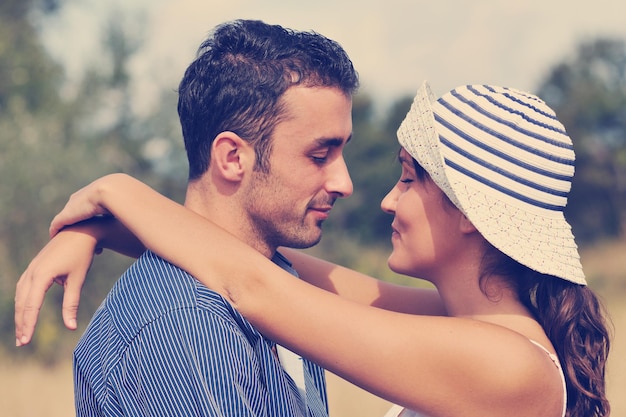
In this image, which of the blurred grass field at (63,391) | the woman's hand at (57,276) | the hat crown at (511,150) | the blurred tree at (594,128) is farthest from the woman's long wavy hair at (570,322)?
the blurred tree at (594,128)

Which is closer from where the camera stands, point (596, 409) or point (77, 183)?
point (596, 409)

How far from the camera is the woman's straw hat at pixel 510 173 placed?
3.10 meters

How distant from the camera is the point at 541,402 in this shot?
9.81 feet

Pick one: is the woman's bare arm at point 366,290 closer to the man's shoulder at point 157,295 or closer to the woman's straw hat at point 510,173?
the woman's straw hat at point 510,173

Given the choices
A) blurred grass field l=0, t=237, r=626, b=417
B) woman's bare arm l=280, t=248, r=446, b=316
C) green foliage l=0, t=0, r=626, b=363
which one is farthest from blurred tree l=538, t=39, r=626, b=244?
woman's bare arm l=280, t=248, r=446, b=316

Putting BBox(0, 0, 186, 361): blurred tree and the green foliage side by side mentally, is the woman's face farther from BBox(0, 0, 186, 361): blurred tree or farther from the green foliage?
BBox(0, 0, 186, 361): blurred tree

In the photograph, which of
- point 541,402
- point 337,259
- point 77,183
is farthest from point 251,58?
point 337,259

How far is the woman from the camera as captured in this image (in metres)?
2.94

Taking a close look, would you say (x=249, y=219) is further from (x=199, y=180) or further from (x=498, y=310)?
(x=498, y=310)

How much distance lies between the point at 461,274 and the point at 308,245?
568 mm

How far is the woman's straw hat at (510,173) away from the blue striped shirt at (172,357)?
0.82 meters

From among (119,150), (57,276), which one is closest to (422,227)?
(57,276)

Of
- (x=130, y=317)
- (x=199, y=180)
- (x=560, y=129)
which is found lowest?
(x=130, y=317)

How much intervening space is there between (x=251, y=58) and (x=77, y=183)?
47.7ft
